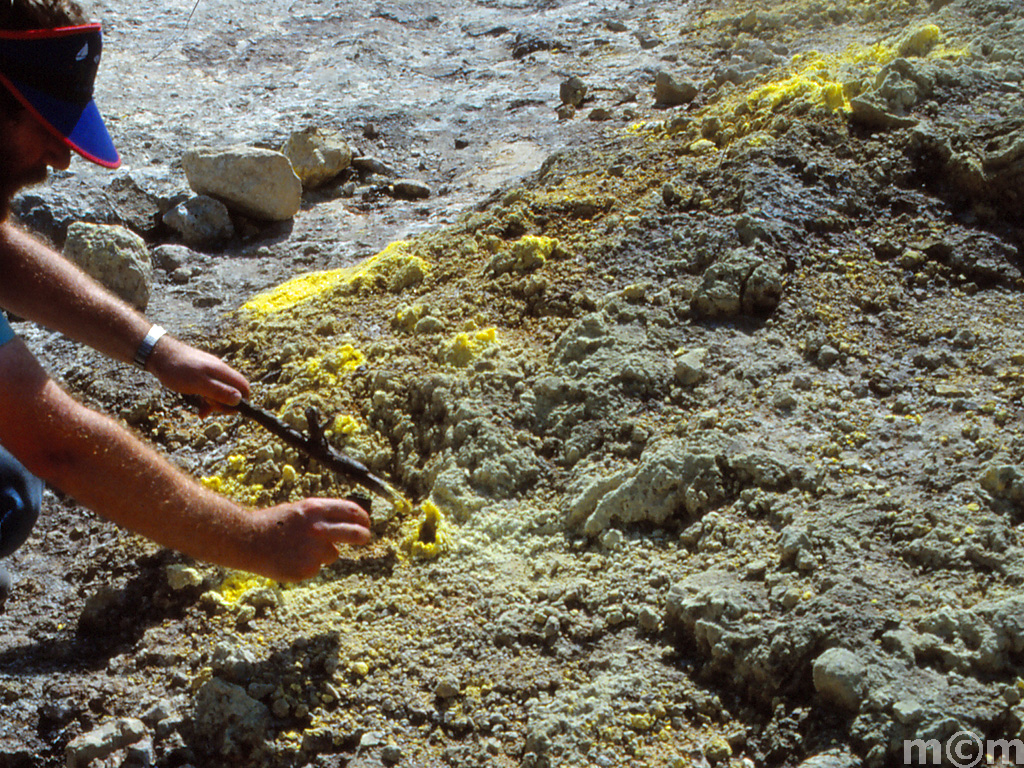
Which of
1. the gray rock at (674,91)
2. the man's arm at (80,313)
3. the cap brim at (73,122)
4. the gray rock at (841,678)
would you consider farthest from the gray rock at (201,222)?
the gray rock at (841,678)

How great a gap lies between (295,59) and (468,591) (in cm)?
400

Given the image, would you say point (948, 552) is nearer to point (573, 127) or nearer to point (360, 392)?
point (360, 392)

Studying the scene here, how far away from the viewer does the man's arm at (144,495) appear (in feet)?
4.98

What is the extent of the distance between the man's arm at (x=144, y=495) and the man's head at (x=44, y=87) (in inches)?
15.6

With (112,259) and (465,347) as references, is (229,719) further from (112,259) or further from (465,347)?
(112,259)

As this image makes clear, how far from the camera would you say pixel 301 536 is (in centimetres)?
167

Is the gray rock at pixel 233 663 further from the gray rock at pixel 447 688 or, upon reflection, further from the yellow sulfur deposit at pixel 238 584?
the gray rock at pixel 447 688

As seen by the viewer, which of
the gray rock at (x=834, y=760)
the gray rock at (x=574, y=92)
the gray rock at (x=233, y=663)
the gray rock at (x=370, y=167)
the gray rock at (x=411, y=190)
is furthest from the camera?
the gray rock at (x=574, y=92)

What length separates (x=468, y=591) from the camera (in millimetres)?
1896

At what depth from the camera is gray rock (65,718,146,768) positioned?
5.58ft

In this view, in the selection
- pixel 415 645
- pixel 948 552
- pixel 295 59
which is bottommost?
pixel 415 645

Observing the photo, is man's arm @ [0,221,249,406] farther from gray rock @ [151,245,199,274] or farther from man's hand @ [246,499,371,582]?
gray rock @ [151,245,199,274]

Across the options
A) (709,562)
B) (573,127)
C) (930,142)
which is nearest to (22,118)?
(709,562)

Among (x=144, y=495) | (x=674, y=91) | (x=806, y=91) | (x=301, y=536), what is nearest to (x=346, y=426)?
(x=301, y=536)
